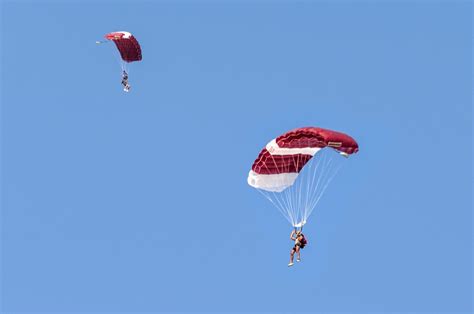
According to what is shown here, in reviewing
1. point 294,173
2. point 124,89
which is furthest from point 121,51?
point 294,173

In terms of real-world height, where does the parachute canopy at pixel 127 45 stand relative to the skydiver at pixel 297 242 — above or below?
above

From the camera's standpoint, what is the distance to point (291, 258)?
118ft

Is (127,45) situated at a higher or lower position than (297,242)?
higher

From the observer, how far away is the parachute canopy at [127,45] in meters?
43.8

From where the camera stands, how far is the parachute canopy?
4381 centimetres

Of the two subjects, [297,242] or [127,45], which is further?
[127,45]

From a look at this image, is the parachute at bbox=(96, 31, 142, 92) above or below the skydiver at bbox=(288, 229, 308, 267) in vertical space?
above

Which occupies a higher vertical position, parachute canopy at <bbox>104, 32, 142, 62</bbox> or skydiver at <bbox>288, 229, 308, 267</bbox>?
parachute canopy at <bbox>104, 32, 142, 62</bbox>

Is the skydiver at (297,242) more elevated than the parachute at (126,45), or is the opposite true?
the parachute at (126,45)

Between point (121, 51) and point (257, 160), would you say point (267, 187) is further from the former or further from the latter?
point (121, 51)

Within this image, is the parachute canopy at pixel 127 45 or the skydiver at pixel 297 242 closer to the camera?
the skydiver at pixel 297 242

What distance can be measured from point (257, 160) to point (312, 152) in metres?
1.64

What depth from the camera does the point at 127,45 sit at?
4428cm

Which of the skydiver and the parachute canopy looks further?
the parachute canopy
